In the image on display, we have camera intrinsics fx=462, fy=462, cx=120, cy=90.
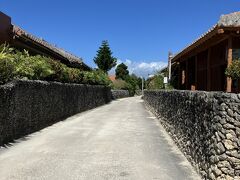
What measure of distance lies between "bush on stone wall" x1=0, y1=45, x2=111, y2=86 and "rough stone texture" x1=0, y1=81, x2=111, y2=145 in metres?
0.43

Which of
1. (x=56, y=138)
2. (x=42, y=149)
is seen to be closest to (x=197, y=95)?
(x=42, y=149)

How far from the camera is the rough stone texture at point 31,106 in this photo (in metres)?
13.0

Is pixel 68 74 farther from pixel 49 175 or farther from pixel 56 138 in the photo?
pixel 49 175

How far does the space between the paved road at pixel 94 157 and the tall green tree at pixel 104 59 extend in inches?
2375

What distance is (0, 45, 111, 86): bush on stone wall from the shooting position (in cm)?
1406

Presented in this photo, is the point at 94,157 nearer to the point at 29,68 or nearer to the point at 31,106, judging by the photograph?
the point at 31,106

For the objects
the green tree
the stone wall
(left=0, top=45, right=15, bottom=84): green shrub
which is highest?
the green tree

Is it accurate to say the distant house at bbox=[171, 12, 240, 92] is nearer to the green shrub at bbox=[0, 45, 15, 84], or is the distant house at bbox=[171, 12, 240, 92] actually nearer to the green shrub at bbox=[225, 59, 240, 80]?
the green shrub at bbox=[225, 59, 240, 80]

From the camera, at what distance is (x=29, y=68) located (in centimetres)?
1702

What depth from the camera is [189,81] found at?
29750 millimetres

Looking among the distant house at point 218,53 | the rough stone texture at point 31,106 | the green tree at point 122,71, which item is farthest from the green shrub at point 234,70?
the green tree at point 122,71

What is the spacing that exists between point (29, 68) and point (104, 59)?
195ft

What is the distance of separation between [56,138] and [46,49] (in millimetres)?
13023

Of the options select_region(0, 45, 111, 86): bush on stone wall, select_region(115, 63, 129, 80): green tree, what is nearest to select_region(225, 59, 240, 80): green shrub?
select_region(0, 45, 111, 86): bush on stone wall
